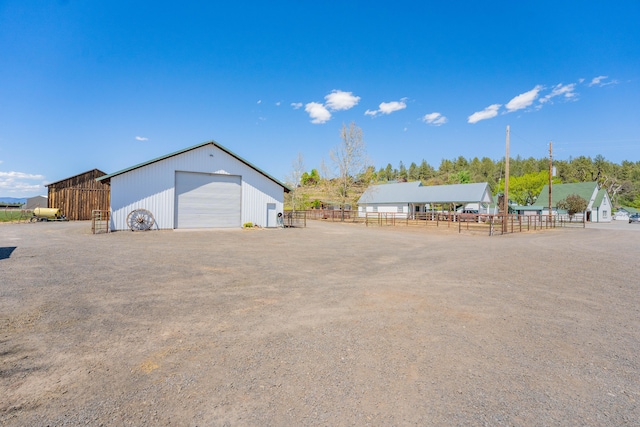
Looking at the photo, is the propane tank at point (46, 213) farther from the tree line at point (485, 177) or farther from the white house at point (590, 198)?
the white house at point (590, 198)

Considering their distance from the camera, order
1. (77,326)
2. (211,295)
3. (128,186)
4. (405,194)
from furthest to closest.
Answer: (405,194)
(128,186)
(211,295)
(77,326)

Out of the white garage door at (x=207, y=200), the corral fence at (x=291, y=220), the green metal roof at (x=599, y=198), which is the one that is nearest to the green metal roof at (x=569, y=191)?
the green metal roof at (x=599, y=198)

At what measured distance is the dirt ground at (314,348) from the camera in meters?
2.56

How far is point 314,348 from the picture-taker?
3.66 m

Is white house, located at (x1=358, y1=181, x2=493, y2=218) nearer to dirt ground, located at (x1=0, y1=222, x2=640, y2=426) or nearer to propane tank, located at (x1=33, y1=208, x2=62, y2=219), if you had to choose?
propane tank, located at (x1=33, y1=208, x2=62, y2=219)

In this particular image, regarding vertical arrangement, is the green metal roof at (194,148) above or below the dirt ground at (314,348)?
above

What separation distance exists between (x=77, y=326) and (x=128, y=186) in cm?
1716

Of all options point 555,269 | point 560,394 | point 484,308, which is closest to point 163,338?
point 560,394

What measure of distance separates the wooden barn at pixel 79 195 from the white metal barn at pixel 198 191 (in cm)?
1410

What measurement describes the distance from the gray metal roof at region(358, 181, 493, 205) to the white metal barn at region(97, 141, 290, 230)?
20.7 metres

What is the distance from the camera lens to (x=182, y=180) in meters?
20.7

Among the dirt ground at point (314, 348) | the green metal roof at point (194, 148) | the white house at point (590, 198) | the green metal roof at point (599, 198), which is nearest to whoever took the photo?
the dirt ground at point (314, 348)

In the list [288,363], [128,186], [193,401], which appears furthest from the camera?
[128,186]

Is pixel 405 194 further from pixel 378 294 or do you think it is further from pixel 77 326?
pixel 77 326
